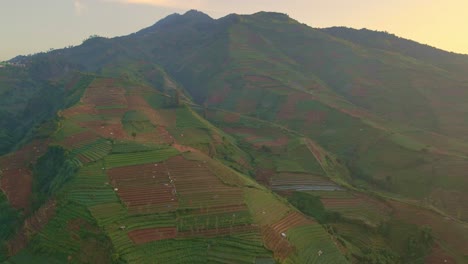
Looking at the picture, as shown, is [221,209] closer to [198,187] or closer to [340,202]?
[198,187]

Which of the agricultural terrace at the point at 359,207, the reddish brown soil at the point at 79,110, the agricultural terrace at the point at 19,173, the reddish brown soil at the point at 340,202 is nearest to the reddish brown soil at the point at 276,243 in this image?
the agricultural terrace at the point at 359,207

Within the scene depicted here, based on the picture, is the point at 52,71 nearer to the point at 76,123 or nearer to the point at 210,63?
the point at 210,63

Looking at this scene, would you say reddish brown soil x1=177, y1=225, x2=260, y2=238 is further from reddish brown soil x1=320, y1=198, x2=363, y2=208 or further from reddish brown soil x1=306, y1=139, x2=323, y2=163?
reddish brown soil x1=306, y1=139, x2=323, y2=163

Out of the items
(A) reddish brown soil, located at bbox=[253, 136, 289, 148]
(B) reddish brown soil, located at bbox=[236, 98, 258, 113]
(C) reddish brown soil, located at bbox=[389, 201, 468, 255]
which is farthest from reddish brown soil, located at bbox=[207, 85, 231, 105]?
(C) reddish brown soil, located at bbox=[389, 201, 468, 255]

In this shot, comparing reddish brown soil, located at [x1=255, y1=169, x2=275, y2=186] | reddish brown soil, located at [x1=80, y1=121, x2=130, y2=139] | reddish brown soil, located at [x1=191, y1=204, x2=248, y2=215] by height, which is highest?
reddish brown soil, located at [x1=80, y1=121, x2=130, y2=139]

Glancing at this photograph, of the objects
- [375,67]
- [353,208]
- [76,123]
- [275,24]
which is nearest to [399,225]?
[353,208]

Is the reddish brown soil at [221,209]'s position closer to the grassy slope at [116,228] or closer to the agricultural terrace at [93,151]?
the grassy slope at [116,228]

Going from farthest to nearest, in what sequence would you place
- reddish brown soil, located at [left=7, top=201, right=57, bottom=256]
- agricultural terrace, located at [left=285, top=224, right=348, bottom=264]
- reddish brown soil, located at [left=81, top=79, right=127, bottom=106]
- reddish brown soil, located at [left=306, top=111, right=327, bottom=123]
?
1. reddish brown soil, located at [left=306, top=111, right=327, bottom=123]
2. reddish brown soil, located at [left=81, top=79, right=127, bottom=106]
3. agricultural terrace, located at [left=285, top=224, right=348, bottom=264]
4. reddish brown soil, located at [left=7, top=201, right=57, bottom=256]
